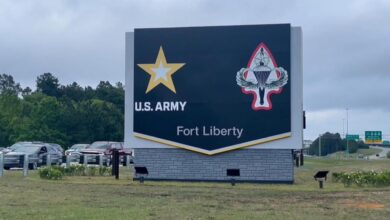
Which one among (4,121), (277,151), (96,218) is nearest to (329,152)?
(4,121)

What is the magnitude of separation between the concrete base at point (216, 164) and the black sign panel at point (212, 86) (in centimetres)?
41

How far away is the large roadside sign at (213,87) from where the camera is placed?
90.2 feet

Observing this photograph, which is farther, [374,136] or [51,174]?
[374,136]

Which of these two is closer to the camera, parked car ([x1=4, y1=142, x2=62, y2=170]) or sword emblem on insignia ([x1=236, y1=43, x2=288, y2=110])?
sword emblem on insignia ([x1=236, y1=43, x2=288, y2=110])

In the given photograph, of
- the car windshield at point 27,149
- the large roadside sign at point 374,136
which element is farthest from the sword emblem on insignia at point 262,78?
the large roadside sign at point 374,136

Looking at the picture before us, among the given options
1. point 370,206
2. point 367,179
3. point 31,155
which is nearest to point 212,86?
point 367,179

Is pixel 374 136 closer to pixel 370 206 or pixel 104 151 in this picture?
pixel 104 151

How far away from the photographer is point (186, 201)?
18.7m

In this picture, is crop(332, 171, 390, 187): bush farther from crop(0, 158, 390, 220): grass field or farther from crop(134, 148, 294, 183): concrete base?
crop(134, 148, 294, 183): concrete base

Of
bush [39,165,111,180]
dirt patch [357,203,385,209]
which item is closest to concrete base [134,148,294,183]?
bush [39,165,111,180]

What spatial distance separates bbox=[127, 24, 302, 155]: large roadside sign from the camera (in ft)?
90.2

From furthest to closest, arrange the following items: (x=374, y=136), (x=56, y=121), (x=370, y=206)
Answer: (x=374, y=136) < (x=56, y=121) < (x=370, y=206)

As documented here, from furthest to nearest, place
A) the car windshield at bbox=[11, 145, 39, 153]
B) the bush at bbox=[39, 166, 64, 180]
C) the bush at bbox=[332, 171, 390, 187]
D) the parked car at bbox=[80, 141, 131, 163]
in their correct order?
the parked car at bbox=[80, 141, 131, 163], the car windshield at bbox=[11, 145, 39, 153], the bush at bbox=[39, 166, 64, 180], the bush at bbox=[332, 171, 390, 187]

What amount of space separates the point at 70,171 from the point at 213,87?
7.09 meters
